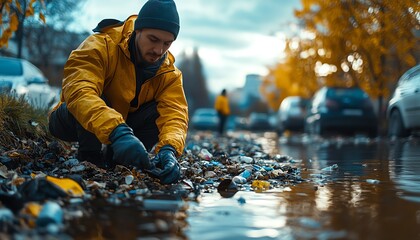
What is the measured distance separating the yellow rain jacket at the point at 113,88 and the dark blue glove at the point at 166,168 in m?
0.21

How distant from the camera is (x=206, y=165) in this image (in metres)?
4.82

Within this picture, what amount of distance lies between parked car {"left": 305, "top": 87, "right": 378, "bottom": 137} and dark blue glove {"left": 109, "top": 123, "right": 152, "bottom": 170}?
11.2 meters

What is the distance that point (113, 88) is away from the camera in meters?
4.08

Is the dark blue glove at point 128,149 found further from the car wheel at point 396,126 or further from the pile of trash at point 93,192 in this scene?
the car wheel at point 396,126

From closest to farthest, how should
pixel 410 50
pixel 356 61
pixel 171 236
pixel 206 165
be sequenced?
pixel 171 236, pixel 206 165, pixel 410 50, pixel 356 61

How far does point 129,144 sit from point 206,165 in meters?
1.67

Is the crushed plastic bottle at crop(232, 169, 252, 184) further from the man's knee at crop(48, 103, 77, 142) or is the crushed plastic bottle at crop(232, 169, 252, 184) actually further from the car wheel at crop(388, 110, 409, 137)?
the car wheel at crop(388, 110, 409, 137)

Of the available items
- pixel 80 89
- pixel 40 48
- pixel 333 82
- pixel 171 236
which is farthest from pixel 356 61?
pixel 171 236

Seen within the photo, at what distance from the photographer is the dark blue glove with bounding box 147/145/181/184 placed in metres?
3.48

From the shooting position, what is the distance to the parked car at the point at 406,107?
9.61 m

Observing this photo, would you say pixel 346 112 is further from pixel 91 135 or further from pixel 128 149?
pixel 128 149

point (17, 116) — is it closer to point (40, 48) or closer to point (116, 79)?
point (116, 79)

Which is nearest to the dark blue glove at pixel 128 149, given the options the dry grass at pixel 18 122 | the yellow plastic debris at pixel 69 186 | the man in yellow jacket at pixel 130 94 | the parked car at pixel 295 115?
the man in yellow jacket at pixel 130 94

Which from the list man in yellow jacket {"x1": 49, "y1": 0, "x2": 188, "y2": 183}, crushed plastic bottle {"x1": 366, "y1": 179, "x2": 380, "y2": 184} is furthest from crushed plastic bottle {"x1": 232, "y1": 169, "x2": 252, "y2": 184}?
crushed plastic bottle {"x1": 366, "y1": 179, "x2": 380, "y2": 184}
